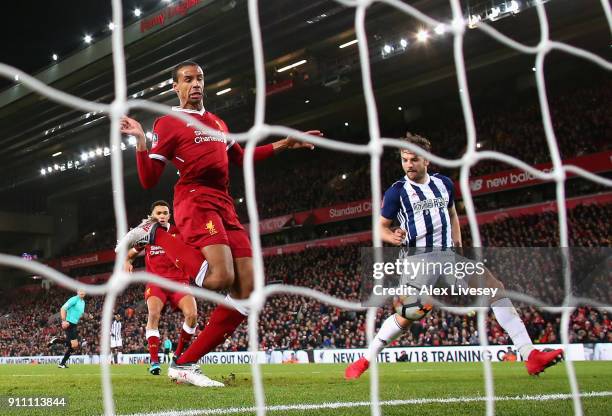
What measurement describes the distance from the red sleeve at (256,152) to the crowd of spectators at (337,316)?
6.88 feet

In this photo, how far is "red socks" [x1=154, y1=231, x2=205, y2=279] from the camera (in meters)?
4.23

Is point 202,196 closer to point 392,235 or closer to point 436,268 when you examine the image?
point 392,235

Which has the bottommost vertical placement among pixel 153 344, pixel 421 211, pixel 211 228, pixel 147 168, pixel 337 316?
pixel 337 316

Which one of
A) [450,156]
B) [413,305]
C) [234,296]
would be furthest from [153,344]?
[450,156]

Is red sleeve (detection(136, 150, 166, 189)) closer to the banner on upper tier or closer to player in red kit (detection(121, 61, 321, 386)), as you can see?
player in red kit (detection(121, 61, 321, 386))

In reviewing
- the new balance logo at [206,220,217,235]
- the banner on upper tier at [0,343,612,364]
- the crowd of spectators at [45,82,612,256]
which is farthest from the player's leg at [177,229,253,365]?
the crowd of spectators at [45,82,612,256]

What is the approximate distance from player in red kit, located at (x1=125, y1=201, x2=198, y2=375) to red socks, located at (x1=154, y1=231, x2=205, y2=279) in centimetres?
166

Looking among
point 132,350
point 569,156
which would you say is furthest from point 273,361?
point 569,156

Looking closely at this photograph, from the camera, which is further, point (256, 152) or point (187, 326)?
point (187, 326)

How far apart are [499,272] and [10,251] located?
38.1 meters

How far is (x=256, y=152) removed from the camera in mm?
4512

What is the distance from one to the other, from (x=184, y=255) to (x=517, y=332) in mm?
2507

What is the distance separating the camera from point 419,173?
201 inches

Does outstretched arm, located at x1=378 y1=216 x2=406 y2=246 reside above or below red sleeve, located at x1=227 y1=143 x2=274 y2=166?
below
